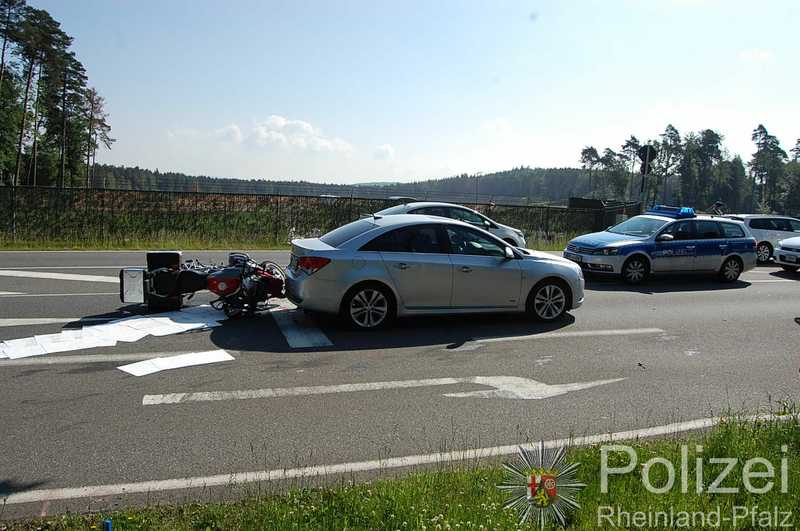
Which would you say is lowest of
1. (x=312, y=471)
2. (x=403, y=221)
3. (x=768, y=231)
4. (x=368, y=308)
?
(x=312, y=471)

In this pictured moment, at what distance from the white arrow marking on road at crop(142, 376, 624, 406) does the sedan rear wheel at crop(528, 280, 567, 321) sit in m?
2.77

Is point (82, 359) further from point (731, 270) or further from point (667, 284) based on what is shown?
point (731, 270)

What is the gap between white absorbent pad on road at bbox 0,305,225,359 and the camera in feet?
24.3

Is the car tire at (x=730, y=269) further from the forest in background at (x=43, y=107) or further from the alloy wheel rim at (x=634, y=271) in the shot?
the forest in background at (x=43, y=107)

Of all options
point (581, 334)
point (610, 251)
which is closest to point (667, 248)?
point (610, 251)

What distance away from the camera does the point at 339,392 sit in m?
6.25

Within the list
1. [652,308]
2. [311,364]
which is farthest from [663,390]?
[652,308]

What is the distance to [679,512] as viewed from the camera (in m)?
3.81

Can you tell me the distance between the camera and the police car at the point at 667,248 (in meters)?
14.5

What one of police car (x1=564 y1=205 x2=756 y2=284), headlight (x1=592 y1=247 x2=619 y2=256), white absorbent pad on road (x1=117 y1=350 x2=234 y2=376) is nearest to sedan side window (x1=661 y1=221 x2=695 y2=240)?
police car (x1=564 y1=205 x2=756 y2=284)

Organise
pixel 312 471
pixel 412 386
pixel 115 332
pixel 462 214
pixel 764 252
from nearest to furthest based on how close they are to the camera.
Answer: pixel 312 471 → pixel 412 386 → pixel 115 332 → pixel 462 214 → pixel 764 252

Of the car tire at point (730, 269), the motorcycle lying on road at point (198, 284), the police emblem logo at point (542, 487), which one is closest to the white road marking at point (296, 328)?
the motorcycle lying on road at point (198, 284)

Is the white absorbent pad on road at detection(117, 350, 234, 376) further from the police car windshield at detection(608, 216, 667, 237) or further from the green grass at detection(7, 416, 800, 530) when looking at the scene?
the police car windshield at detection(608, 216, 667, 237)

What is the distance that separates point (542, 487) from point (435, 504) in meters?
0.72
